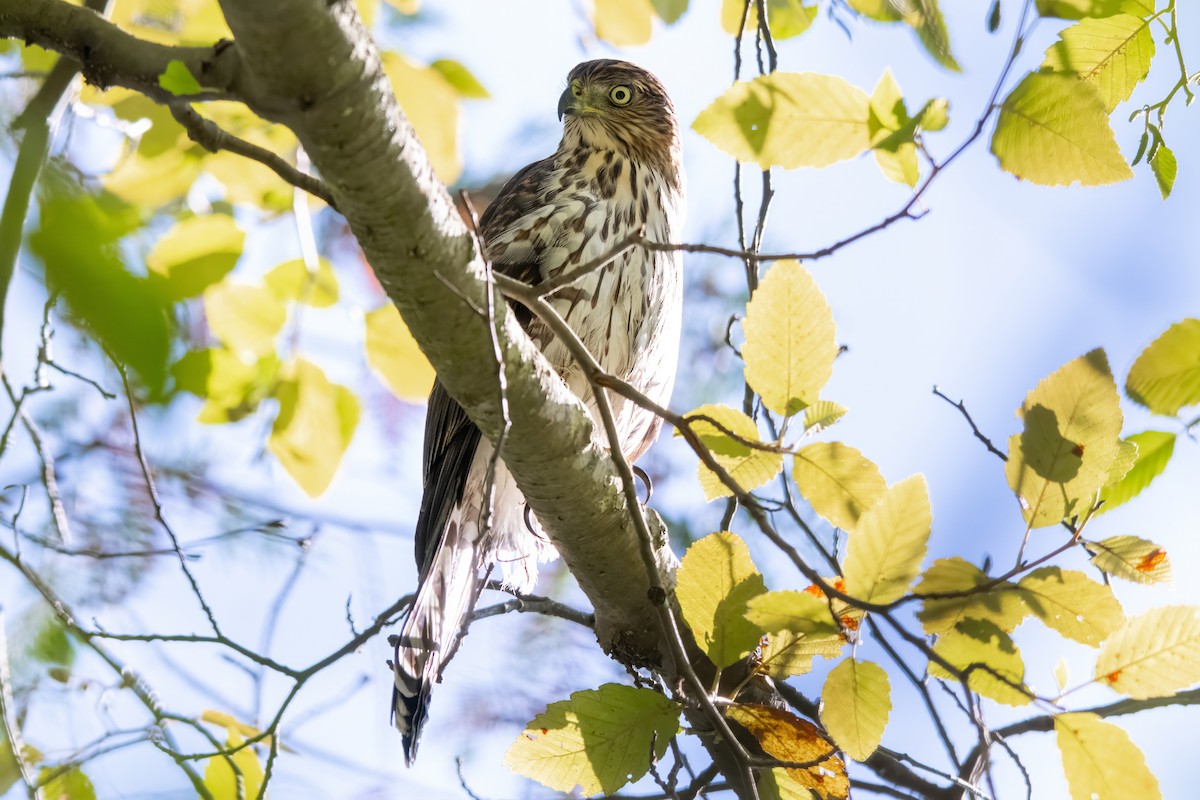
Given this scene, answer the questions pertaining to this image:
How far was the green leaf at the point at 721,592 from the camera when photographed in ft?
5.37

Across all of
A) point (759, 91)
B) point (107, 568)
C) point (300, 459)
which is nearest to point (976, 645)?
point (759, 91)

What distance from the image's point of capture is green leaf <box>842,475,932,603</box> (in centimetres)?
135

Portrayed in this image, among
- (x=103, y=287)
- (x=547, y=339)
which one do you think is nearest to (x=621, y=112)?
(x=547, y=339)

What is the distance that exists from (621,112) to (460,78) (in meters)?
1.60

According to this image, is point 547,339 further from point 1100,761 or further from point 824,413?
point 1100,761

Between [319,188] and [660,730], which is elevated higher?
[319,188]

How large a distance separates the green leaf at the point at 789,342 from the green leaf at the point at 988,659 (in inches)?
14.4

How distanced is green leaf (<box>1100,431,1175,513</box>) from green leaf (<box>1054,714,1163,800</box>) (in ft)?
1.29

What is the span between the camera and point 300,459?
7.13ft

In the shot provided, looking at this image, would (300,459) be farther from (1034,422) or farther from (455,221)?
(1034,422)

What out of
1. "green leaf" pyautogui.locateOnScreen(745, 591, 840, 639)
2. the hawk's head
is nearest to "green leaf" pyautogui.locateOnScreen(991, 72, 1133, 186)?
"green leaf" pyautogui.locateOnScreen(745, 591, 840, 639)

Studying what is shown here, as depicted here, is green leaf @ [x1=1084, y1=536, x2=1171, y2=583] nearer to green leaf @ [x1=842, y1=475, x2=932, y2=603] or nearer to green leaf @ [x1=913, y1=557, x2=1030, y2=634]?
green leaf @ [x1=913, y1=557, x2=1030, y2=634]

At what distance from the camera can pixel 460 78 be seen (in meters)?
2.16

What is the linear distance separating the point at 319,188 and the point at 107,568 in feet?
7.74
